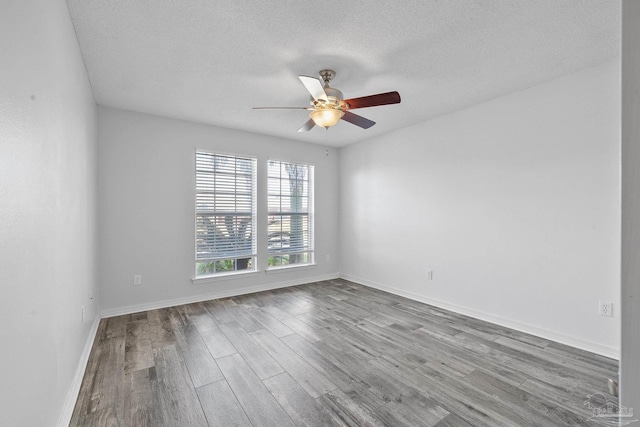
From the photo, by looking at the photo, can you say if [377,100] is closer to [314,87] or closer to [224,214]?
[314,87]

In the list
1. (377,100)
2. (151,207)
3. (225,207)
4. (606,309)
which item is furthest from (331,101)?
(606,309)

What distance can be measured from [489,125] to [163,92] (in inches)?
144

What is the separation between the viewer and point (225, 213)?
446 cm

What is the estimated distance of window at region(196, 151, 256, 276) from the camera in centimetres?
427

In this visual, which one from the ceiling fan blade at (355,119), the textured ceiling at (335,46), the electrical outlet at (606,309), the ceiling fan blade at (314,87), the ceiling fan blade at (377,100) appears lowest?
the electrical outlet at (606,309)

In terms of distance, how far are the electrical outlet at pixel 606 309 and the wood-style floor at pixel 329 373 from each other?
0.39 m

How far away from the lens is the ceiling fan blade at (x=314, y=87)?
230 cm

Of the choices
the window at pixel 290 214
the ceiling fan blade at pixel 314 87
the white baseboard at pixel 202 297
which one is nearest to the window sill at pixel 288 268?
the window at pixel 290 214

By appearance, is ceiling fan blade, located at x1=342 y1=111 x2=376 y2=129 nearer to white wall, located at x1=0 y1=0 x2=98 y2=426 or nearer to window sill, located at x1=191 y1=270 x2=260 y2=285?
white wall, located at x1=0 y1=0 x2=98 y2=426

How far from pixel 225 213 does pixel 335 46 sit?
296 cm

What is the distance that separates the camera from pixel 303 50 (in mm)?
2379

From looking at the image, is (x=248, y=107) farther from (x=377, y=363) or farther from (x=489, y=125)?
(x=377, y=363)

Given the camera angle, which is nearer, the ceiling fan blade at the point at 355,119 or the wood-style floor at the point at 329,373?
the wood-style floor at the point at 329,373

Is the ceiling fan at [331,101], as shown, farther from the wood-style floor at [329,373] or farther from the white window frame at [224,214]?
the wood-style floor at [329,373]
